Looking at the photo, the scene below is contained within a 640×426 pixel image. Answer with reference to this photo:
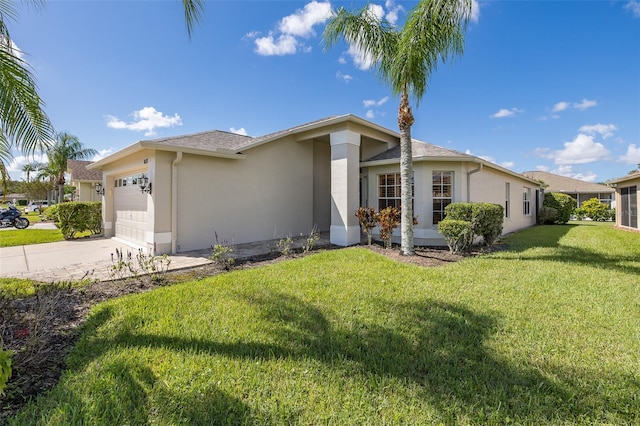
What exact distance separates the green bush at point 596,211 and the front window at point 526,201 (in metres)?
12.3

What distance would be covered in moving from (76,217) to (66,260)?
18.4 feet

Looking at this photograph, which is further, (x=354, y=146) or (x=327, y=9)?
(x=354, y=146)

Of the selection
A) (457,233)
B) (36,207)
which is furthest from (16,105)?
(36,207)

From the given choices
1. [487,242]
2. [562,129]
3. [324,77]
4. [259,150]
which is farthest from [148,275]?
[562,129]

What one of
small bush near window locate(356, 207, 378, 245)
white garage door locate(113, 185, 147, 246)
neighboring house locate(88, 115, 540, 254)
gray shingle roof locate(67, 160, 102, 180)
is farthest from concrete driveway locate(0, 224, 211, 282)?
gray shingle roof locate(67, 160, 102, 180)

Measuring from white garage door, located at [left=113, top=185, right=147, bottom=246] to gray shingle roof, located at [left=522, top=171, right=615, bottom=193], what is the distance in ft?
129

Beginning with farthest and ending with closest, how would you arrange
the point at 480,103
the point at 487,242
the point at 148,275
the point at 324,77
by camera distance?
the point at 480,103 < the point at 324,77 < the point at 487,242 < the point at 148,275

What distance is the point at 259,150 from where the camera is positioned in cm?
1137

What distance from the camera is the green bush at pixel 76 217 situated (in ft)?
41.1

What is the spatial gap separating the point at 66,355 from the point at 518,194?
21774 mm

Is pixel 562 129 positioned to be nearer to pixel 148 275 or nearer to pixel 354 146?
pixel 354 146

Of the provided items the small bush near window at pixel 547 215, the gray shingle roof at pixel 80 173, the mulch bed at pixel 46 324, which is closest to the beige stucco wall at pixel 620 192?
the small bush near window at pixel 547 215

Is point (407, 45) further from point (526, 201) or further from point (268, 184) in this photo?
point (526, 201)

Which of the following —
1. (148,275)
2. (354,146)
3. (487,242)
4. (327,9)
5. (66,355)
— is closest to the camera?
(66,355)
